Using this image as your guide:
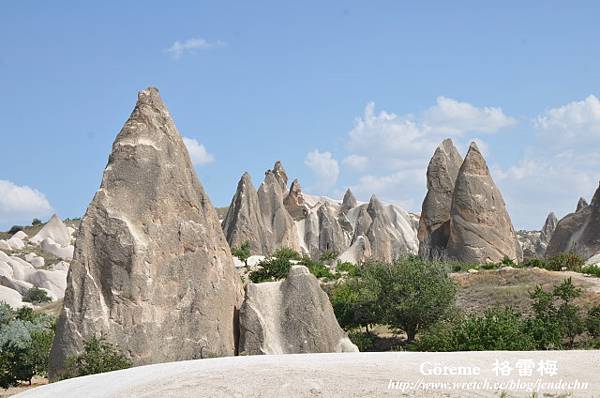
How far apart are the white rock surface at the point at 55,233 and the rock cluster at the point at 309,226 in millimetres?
20469

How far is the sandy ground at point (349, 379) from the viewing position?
31.1 feet

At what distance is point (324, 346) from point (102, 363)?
4.82 metres

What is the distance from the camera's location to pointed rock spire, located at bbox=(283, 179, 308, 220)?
70125mm

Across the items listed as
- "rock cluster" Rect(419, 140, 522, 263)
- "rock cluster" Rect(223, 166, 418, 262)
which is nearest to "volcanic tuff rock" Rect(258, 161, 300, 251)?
"rock cluster" Rect(223, 166, 418, 262)

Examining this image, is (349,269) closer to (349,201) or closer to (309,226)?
(309,226)

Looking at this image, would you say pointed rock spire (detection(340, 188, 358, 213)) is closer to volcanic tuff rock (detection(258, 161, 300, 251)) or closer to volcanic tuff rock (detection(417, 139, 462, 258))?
volcanic tuff rock (detection(258, 161, 300, 251))

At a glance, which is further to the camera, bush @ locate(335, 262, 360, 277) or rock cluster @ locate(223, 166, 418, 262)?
rock cluster @ locate(223, 166, 418, 262)

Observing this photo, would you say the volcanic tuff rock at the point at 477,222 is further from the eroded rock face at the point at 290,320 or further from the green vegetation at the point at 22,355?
the green vegetation at the point at 22,355

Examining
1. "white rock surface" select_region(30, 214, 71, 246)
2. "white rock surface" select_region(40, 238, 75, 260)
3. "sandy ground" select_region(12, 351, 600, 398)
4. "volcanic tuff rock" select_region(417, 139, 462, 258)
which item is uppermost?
"white rock surface" select_region(30, 214, 71, 246)

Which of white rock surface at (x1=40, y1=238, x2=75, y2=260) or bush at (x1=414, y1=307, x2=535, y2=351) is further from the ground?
white rock surface at (x1=40, y1=238, x2=75, y2=260)

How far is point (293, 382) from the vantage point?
31.7 ft

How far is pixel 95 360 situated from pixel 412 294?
1044 centimetres

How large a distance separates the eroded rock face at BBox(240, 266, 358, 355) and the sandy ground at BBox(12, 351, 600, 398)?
179 inches

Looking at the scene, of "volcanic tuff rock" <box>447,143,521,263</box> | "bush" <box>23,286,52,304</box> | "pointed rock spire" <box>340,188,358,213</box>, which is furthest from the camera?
"pointed rock spire" <box>340,188,358,213</box>
